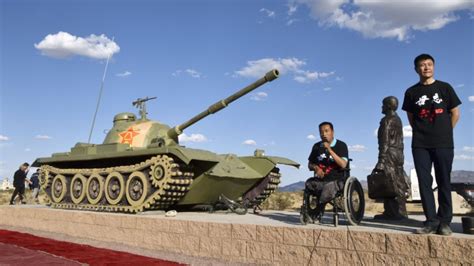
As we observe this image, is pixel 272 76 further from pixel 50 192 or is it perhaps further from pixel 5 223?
pixel 5 223

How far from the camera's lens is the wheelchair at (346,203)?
573 cm

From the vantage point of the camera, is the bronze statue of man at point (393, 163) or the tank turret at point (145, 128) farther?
the tank turret at point (145, 128)

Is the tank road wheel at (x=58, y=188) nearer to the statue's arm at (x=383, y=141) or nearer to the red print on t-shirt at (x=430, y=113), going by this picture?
the statue's arm at (x=383, y=141)

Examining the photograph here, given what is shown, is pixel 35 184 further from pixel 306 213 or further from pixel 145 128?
pixel 306 213

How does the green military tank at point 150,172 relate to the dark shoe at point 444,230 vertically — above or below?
above

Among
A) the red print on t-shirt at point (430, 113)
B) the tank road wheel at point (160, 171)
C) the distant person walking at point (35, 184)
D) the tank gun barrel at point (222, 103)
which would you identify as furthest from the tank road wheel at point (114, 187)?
the distant person walking at point (35, 184)

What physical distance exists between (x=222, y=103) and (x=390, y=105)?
408cm

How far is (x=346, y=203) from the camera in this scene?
572 cm

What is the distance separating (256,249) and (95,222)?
4.31 metres

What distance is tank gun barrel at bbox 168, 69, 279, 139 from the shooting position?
9297mm

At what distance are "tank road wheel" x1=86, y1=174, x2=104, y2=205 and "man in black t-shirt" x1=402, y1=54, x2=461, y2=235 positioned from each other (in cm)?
786

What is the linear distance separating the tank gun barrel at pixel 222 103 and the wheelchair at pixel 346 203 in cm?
365

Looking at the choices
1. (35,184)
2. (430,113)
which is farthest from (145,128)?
(430,113)

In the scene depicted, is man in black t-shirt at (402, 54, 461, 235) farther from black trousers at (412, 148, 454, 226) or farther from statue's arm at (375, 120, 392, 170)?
statue's arm at (375, 120, 392, 170)
